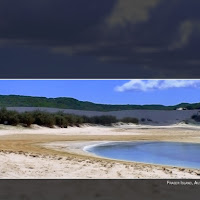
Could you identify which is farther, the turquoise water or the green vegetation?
the turquoise water

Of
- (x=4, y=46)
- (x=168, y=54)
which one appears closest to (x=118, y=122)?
(x=168, y=54)

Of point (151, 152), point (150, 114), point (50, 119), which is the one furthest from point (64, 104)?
point (151, 152)

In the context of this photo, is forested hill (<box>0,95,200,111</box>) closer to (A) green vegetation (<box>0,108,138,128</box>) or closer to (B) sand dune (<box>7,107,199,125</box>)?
(B) sand dune (<box>7,107,199,125</box>)

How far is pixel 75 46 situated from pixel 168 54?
1171 millimetres

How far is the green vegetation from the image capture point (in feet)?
26.2

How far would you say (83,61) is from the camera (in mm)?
6801

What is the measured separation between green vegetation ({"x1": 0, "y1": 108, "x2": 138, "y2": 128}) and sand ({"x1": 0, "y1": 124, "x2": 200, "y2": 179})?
9cm

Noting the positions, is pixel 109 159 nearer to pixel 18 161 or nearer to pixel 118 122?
pixel 118 122

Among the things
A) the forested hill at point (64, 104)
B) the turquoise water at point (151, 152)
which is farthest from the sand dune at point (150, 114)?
the turquoise water at point (151, 152)

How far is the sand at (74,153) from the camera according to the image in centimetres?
735

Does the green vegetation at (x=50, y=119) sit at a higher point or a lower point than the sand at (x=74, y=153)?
higher

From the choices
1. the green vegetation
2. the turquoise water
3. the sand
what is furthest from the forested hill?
the turquoise water

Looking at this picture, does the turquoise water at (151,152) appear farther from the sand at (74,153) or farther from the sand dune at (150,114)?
the sand dune at (150,114)

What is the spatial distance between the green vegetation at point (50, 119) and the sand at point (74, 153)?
92 millimetres
